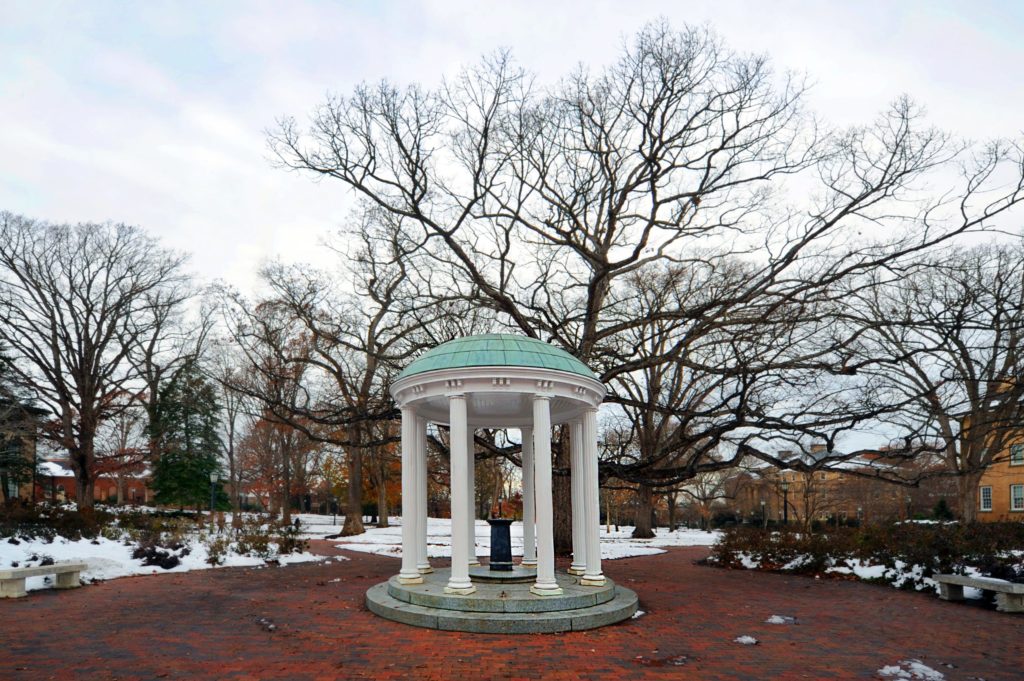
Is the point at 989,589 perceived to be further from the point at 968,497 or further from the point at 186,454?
the point at 186,454

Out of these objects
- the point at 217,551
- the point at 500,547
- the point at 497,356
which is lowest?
the point at 217,551

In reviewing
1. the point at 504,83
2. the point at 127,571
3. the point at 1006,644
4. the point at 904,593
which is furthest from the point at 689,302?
the point at 127,571

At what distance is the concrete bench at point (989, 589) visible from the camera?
34.7 feet

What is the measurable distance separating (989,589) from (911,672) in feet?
17.2

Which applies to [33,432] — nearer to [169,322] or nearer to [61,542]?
[169,322]

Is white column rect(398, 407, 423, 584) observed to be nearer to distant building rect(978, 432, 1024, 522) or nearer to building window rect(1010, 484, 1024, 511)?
distant building rect(978, 432, 1024, 522)

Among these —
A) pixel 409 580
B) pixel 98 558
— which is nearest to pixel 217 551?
pixel 98 558

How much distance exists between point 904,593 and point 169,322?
3288 centimetres

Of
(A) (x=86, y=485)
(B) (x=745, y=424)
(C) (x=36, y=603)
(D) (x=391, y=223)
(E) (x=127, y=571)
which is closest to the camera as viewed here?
(C) (x=36, y=603)

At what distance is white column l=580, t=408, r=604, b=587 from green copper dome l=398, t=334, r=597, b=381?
95 cm

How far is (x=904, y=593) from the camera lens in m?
12.9

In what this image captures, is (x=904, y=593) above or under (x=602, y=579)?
under

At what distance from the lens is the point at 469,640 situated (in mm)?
8617

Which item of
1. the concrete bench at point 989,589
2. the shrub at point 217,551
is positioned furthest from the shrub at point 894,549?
the shrub at point 217,551
